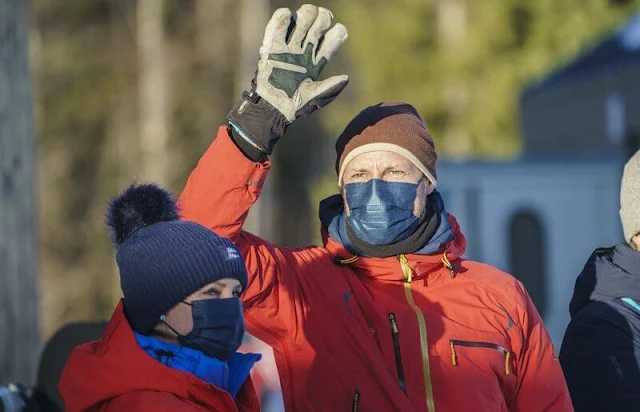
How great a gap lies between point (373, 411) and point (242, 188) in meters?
0.76

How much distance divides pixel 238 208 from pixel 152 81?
24570 mm

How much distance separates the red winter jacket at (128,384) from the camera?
2932mm

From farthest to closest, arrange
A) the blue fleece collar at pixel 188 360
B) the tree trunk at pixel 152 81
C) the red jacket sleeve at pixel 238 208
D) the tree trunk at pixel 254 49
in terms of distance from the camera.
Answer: the tree trunk at pixel 152 81 < the tree trunk at pixel 254 49 < the red jacket sleeve at pixel 238 208 < the blue fleece collar at pixel 188 360

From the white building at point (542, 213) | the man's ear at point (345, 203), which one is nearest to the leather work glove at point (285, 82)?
the man's ear at point (345, 203)

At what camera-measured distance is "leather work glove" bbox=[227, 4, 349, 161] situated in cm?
355

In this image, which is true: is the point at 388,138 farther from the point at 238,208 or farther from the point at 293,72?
the point at 238,208

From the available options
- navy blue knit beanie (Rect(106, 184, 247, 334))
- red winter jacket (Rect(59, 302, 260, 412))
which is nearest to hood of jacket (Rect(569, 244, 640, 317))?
navy blue knit beanie (Rect(106, 184, 247, 334))

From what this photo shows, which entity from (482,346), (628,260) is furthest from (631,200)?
(482,346)

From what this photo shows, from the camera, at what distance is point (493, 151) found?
2689 cm

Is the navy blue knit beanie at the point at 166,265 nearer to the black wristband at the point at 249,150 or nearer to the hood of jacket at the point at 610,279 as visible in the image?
the black wristband at the point at 249,150

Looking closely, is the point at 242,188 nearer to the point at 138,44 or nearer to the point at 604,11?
the point at 604,11

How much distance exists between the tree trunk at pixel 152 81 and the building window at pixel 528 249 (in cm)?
1518

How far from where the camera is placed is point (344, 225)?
4.06m

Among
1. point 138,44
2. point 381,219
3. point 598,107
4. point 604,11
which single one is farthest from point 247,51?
point 381,219
